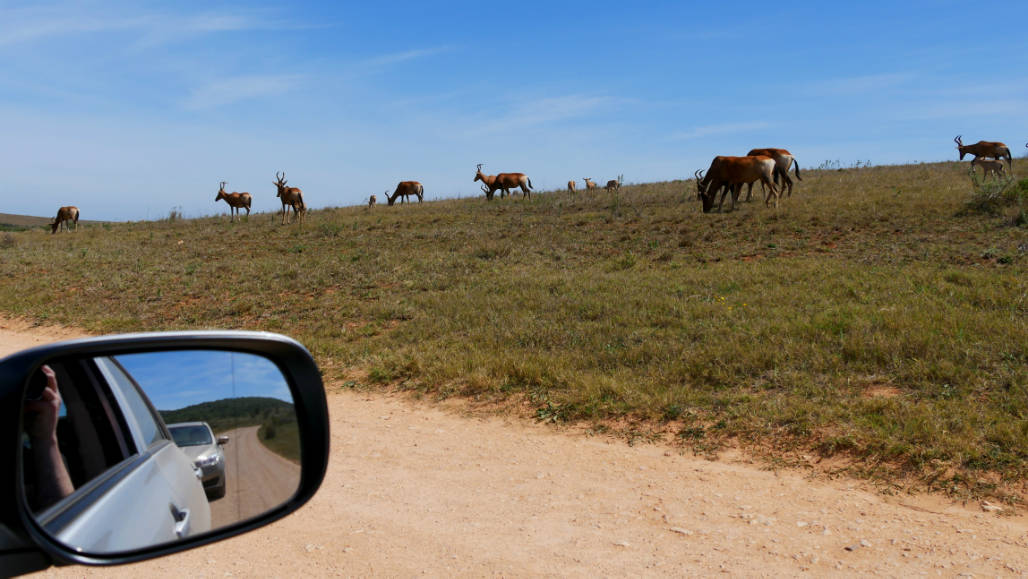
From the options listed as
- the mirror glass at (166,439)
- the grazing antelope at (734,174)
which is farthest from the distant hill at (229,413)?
the grazing antelope at (734,174)

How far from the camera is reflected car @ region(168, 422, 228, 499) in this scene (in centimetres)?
179

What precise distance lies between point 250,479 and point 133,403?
1.20ft

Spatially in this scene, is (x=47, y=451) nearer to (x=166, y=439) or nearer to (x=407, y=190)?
(x=166, y=439)

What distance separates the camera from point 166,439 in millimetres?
1857

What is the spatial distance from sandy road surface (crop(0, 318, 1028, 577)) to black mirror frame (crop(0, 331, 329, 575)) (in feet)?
8.11

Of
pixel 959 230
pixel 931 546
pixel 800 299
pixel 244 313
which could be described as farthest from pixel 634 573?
pixel 959 230

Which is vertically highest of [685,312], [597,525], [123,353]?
[123,353]

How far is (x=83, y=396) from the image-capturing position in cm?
175

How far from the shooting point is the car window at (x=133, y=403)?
1.83m

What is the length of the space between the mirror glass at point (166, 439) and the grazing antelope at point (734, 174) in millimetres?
18913

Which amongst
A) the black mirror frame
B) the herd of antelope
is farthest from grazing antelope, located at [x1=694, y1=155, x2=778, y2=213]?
the black mirror frame

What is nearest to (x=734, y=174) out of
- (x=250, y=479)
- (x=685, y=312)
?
(x=685, y=312)

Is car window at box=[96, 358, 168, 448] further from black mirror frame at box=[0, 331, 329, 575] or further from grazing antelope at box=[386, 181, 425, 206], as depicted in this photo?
grazing antelope at box=[386, 181, 425, 206]

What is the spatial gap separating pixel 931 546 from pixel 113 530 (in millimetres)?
4449
